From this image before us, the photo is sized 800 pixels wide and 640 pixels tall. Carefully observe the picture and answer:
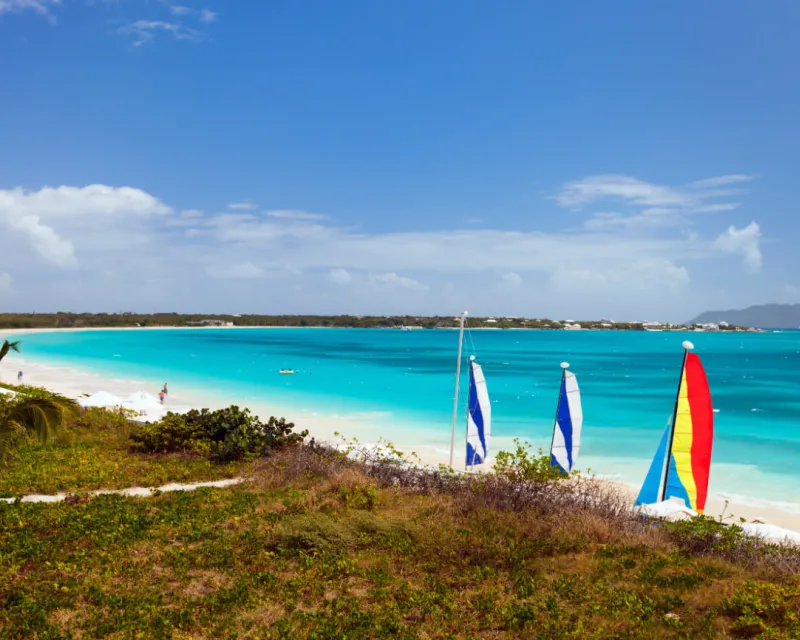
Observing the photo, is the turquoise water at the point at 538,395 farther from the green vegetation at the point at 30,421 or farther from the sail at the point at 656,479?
the green vegetation at the point at 30,421

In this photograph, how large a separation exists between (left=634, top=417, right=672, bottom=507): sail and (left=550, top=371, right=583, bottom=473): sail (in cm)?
404

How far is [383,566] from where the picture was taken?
9578mm

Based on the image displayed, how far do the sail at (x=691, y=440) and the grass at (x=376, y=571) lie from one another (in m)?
2.34

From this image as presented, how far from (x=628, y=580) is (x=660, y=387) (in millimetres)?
51240

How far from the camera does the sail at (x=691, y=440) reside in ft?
43.1

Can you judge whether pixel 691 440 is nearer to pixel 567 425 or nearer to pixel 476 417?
pixel 567 425

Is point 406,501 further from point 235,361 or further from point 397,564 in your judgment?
point 235,361

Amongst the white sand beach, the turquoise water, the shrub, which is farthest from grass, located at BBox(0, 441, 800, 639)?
the turquoise water

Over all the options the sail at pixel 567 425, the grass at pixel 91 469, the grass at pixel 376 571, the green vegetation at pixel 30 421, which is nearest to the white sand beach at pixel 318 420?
the sail at pixel 567 425

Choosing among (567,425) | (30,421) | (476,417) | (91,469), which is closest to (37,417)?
(30,421)

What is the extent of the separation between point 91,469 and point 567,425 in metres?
Result: 13.5

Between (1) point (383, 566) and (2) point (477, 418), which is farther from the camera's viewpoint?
(2) point (477, 418)

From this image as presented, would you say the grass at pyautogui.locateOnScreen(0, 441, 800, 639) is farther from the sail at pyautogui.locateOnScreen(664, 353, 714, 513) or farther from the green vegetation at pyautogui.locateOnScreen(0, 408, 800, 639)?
the sail at pyautogui.locateOnScreen(664, 353, 714, 513)

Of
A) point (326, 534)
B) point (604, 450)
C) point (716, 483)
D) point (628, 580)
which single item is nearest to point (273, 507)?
point (326, 534)
